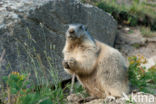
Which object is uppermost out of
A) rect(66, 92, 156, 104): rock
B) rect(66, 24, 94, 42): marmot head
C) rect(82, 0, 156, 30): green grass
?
rect(66, 24, 94, 42): marmot head

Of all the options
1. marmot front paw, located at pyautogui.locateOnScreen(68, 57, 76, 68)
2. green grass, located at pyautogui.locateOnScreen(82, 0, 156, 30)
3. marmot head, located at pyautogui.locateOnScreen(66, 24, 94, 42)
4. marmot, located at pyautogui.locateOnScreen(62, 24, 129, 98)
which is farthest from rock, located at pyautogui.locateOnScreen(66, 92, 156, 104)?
green grass, located at pyautogui.locateOnScreen(82, 0, 156, 30)

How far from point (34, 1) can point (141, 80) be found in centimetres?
344

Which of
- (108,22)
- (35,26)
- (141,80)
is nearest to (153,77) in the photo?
(141,80)

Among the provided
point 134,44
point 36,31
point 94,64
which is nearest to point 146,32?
point 134,44

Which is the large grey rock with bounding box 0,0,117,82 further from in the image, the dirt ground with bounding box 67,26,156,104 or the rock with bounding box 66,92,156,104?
the dirt ground with bounding box 67,26,156,104

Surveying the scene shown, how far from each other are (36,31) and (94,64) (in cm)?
198

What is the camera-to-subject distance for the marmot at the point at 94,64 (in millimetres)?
4379

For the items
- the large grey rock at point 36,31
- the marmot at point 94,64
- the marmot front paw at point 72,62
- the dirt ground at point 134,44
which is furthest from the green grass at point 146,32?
the marmot front paw at point 72,62

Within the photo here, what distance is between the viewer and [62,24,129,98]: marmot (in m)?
4.38

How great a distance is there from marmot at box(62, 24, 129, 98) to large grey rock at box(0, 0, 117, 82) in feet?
1.66

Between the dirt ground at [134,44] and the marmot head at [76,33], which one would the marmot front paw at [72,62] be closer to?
the marmot head at [76,33]

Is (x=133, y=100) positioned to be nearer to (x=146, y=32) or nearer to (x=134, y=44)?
(x=134, y=44)

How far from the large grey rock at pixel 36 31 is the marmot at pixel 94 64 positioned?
0.51m

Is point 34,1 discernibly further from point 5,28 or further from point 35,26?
point 5,28
